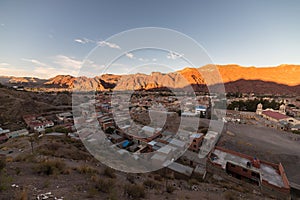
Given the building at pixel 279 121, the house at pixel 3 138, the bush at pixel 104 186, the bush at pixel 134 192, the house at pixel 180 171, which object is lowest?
the house at pixel 3 138

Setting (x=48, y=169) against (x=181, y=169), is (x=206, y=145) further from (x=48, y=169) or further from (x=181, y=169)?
(x=48, y=169)

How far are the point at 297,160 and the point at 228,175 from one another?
6.80m

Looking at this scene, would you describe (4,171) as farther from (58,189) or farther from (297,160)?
(297,160)

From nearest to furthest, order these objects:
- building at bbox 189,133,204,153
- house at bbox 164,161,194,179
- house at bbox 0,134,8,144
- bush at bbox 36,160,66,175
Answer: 1. bush at bbox 36,160,66,175
2. house at bbox 164,161,194,179
3. building at bbox 189,133,204,153
4. house at bbox 0,134,8,144

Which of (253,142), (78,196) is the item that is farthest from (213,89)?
(78,196)

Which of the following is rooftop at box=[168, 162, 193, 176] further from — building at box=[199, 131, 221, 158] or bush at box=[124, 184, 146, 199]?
bush at box=[124, 184, 146, 199]

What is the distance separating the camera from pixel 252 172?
23.4 feet

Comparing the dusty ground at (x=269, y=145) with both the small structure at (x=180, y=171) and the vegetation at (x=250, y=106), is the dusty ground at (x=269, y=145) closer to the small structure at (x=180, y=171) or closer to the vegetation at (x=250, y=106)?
the small structure at (x=180, y=171)

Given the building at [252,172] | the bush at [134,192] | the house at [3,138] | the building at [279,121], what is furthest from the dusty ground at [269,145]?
the house at [3,138]

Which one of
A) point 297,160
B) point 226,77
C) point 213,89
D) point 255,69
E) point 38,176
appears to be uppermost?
point 255,69

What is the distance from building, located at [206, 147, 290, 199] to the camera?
6.14m

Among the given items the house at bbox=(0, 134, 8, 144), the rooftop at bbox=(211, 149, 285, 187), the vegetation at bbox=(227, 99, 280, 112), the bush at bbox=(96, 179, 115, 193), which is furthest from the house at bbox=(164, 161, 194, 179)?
the vegetation at bbox=(227, 99, 280, 112)

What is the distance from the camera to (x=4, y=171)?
10.2ft

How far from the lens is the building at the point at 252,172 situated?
20.1ft
